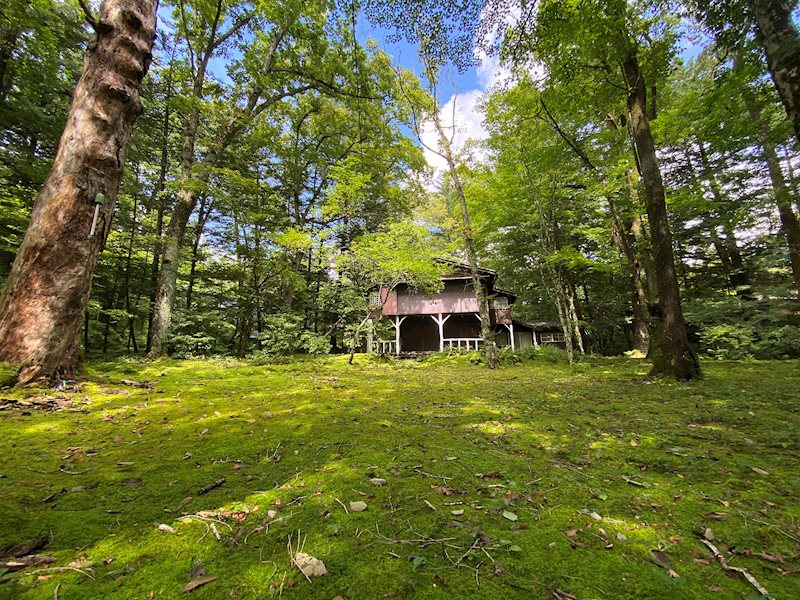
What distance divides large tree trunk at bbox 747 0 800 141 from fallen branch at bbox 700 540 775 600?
4.06 metres

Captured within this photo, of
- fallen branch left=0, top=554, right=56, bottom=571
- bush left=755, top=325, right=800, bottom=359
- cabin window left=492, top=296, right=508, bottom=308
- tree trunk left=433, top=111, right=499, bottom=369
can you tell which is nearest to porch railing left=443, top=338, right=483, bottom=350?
cabin window left=492, top=296, right=508, bottom=308

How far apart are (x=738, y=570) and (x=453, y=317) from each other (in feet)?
67.2

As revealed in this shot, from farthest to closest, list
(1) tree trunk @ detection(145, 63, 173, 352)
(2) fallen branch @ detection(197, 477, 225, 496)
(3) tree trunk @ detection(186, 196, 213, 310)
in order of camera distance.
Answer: (3) tree trunk @ detection(186, 196, 213, 310) → (1) tree trunk @ detection(145, 63, 173, 352) → (2) fallen branch @ detection(197, 477, 225, 496)

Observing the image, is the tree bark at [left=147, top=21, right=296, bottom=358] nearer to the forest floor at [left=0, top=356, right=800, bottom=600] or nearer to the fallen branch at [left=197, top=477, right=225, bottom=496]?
the forest floor at [left=0, top=356, right=800, bottom=600]

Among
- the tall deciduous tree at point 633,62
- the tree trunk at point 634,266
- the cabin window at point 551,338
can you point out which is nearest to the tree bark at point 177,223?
the tall deciduous tree at point 633,62

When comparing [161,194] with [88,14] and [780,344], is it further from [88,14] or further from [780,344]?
[780,344]

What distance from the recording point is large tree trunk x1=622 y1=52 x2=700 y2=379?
598 cm

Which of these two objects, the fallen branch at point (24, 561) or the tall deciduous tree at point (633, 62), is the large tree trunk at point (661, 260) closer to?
the tall deciduous tree at point (633, 62)

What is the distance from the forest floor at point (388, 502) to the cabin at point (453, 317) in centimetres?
1401

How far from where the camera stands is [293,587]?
1.21 metres

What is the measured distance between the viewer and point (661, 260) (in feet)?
20.5

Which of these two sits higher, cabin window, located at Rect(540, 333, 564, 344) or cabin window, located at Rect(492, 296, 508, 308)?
cabin window, located at Rect(492, 296, 508, 308)

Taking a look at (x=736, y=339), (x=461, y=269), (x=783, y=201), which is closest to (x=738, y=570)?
(x=783, y=201)

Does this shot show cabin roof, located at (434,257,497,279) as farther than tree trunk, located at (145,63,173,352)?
Yes
